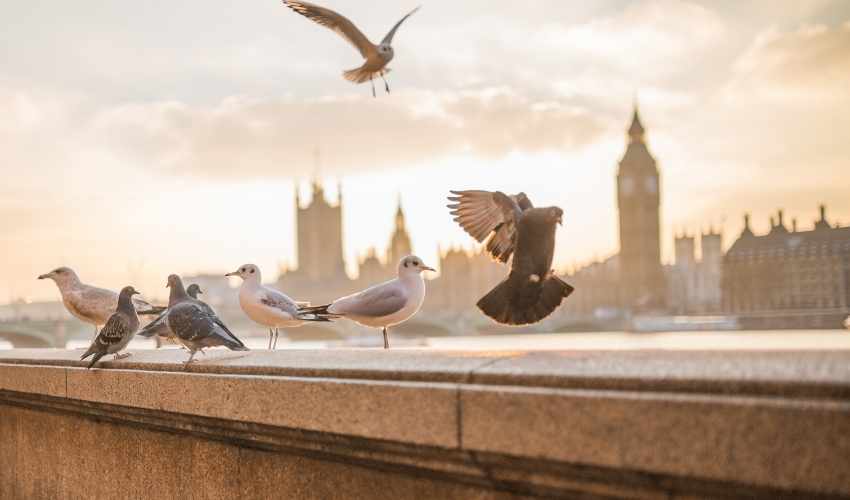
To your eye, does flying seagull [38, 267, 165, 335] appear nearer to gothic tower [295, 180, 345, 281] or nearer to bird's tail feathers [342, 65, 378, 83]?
bird's tail feathers [342, 65, 378, 83]

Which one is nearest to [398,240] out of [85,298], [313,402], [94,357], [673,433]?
[85,298]

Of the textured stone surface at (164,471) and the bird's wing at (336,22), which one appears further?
the bird's wing at (336,22)

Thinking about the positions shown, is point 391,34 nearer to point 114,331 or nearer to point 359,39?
point 359,39

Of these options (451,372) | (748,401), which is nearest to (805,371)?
(748,401)

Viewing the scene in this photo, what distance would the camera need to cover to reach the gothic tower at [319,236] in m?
126

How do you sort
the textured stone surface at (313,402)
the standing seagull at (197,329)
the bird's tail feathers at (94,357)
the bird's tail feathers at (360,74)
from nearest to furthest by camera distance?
the textured stone surface at (313,402) → the standing seagull at (197,329) → the bird's tail feathers at (94,357) → the bird's tail feathers at (360,74)

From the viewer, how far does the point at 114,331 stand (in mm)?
3709

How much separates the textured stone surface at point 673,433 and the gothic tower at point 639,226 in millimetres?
100403

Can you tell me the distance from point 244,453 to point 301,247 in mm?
126453

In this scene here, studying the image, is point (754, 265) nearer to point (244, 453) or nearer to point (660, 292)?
point (660, 292)

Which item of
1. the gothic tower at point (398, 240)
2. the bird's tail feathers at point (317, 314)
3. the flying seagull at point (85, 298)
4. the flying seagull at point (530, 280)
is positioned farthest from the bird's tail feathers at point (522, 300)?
the gothic tower at point (398, 240)

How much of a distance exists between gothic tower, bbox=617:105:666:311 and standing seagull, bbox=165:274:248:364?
99070 mm

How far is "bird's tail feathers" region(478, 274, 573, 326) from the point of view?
11.4ft

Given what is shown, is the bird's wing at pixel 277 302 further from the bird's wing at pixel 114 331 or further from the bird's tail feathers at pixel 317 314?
the bird's wing at pixel 114 331
